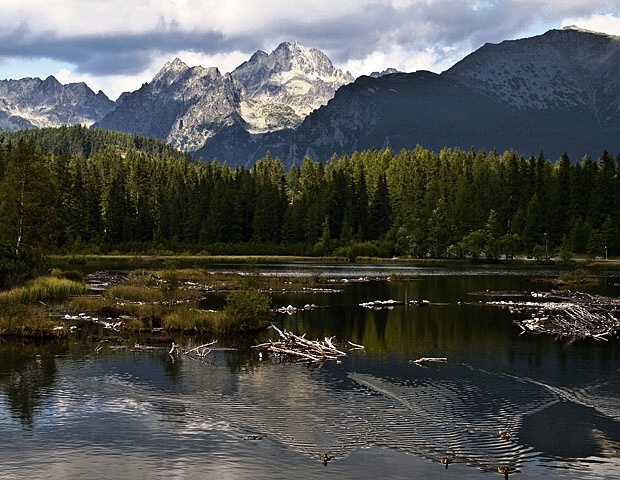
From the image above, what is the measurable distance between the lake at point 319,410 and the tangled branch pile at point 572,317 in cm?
321

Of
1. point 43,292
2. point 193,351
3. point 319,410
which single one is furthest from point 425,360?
point 43,292

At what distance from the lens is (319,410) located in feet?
109

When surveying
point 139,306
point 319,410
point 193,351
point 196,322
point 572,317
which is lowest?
point 319,410

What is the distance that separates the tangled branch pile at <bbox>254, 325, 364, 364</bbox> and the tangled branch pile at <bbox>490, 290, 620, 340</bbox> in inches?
742

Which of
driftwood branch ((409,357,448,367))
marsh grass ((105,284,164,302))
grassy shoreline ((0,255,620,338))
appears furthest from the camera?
marsh grass ((105,284,164,302))

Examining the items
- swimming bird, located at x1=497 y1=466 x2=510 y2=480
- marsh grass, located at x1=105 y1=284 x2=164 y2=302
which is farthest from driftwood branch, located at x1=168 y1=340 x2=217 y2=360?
swimming bird, located at x1=497 y1=466 x2=510 y2=480

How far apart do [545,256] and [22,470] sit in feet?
526

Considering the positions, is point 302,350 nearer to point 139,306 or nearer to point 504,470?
point 139,306

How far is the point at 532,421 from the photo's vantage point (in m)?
31.9

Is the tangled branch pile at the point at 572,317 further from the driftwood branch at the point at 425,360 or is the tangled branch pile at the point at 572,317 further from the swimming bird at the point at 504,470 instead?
the swimming bird at the point at 504,470

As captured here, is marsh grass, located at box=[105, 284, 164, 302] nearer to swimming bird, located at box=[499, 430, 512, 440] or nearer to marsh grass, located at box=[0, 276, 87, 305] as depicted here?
marsh grass, located at box=[0, 276, 87, 305]

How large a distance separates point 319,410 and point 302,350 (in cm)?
1330

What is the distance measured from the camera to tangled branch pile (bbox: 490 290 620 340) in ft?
188

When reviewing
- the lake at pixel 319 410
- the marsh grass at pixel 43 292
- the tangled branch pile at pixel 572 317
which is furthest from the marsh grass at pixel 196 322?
the tangled branch pile at pixel 572 317
